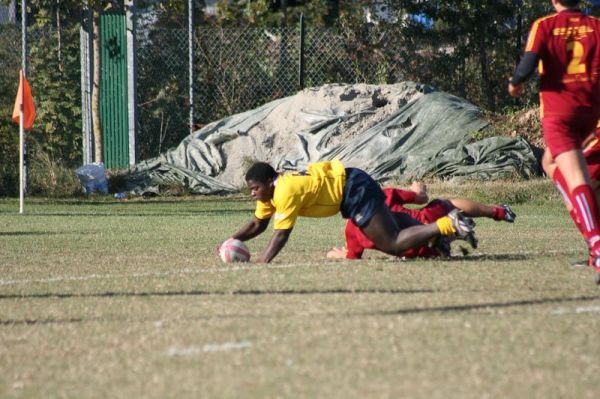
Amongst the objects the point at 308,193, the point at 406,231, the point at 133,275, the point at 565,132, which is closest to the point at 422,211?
the point at 406,231

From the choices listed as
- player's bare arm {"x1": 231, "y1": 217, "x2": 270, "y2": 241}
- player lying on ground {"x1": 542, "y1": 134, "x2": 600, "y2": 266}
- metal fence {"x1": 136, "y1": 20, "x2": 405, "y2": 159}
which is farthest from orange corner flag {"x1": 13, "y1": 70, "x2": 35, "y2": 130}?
player lying on ground {"x1": 542, "y1": 134, "x2": 600, "y2": 266}

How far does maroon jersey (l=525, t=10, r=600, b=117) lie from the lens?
8.75 meters

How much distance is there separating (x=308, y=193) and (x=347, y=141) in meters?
14.8

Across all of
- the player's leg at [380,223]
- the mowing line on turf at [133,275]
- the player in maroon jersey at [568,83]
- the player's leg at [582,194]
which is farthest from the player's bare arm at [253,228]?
the player's leg at [582,194]

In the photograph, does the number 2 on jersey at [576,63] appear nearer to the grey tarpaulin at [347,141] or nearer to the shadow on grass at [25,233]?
the shadow on grass at [25,233]

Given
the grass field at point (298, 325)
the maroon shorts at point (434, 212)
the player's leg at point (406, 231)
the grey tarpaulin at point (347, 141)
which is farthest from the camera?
the grey tarpaulin at point (347, 141)

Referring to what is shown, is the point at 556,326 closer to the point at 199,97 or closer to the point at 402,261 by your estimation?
the point at 402,261

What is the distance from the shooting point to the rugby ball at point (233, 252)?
10.1m

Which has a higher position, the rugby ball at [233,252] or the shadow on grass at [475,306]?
the shadow on grass at [475,306]

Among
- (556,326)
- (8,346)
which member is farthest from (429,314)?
(8,346)

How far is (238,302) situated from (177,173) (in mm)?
17073

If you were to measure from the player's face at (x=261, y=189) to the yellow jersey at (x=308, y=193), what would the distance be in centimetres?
6

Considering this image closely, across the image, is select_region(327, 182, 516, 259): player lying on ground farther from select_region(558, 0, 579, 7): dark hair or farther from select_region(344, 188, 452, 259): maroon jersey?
select_region(558, 0, 579, 7): dark hair

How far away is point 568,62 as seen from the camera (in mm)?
8820
